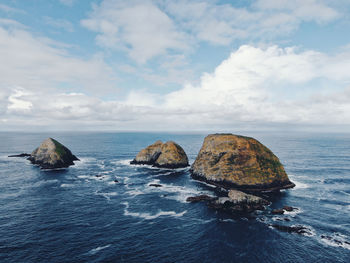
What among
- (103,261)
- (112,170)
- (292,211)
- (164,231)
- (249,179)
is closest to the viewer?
(103,261)

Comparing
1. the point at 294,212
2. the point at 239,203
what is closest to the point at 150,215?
the point at 239,203

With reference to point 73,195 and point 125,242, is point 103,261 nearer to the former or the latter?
point 125,242

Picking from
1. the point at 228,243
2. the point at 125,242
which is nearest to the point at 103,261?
the point at 125,242

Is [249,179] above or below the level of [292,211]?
above

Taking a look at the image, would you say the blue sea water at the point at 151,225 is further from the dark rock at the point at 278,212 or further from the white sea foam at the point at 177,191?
the dark rock at the point at 278,212

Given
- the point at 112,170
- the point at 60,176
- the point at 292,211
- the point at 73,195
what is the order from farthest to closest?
the point at 112,170 → the point at 60,176 → the point at 73,195 → the point at 292,211

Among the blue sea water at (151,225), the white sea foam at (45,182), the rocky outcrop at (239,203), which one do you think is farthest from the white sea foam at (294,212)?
the white sea foam at (45,182)

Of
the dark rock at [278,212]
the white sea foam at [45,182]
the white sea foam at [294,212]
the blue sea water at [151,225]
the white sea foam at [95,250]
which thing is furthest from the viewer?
the white sea foam at [45,182]

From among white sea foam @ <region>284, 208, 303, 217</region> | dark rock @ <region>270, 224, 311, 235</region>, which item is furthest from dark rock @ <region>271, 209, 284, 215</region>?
dark rock @ <region>270, 224, 311, 235</region>
